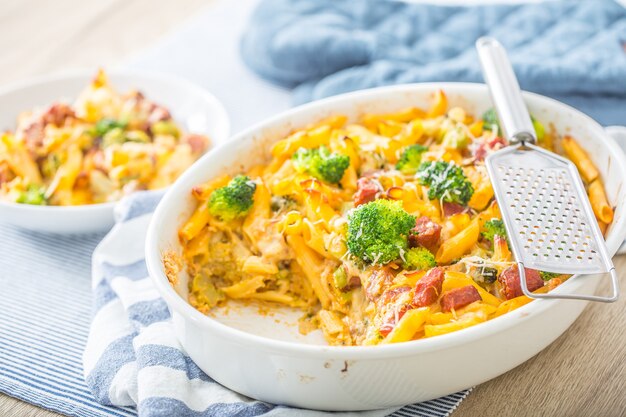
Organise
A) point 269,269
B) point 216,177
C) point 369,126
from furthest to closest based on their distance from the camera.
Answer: point 369,126 → point 216,177 → point 269,269

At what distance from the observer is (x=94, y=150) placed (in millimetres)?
3758

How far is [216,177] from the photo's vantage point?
3.02m

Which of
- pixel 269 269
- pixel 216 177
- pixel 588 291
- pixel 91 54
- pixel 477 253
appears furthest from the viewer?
pixel 91 54

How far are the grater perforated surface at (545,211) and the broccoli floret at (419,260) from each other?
27 cm

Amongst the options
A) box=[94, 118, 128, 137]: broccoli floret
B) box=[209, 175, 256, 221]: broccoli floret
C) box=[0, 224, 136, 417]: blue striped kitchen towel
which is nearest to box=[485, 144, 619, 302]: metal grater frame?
box=[209, 175, 256, 221]: broccoli floret

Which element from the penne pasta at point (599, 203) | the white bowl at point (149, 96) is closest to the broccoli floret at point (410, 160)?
the penne pasta at point (599, 203)

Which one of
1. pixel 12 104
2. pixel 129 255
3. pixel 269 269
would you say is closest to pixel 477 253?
pixel 269 269

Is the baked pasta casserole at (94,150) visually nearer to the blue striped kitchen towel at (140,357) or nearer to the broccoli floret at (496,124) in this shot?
the blue striped kitchen towel at (140,357)

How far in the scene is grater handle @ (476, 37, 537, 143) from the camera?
2.88 meters

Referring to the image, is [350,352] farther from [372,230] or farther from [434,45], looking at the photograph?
[434,45]

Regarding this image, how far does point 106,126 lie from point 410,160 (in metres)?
1.63

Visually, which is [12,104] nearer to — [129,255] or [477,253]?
[129,255]

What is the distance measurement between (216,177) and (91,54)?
250 cm

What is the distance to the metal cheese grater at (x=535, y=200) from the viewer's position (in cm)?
228
